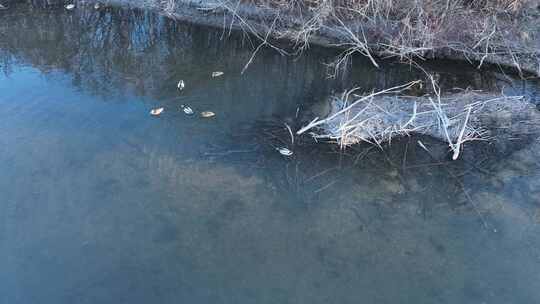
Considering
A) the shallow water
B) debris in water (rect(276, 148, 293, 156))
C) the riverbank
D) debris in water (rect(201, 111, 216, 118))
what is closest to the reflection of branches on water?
the shallow water

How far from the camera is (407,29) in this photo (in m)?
8.93

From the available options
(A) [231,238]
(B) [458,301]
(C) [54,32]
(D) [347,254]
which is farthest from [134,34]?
(B) [458,301]

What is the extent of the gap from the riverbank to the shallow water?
46 cm

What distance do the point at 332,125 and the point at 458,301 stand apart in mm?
2898

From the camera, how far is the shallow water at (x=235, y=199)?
17.2 ft

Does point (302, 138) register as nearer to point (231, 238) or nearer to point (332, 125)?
point (332, 125)

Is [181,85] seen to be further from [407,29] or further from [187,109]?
[407,29]

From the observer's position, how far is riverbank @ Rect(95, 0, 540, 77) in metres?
8.80

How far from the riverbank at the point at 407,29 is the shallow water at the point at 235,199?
1.51 feet

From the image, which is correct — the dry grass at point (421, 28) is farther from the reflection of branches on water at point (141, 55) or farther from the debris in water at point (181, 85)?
the debris in water at point (181, 85)

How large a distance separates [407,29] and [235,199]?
184 inches

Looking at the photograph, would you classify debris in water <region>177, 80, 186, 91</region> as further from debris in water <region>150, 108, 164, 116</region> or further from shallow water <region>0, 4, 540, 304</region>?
debris in water <region>150, 108, 164, 116</region>

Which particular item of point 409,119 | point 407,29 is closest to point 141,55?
point 407,29

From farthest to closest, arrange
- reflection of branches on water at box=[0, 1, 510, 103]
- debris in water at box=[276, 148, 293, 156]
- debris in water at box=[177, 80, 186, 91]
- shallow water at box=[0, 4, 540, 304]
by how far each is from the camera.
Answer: reflection of branches on water at box=[0, 1, 510, 103] < debris in water at box=[177, 80, 186, 91] < debris in water at box=[276, 148, 293, 156] < shallow water at box=[0, 4, 540, 304]
